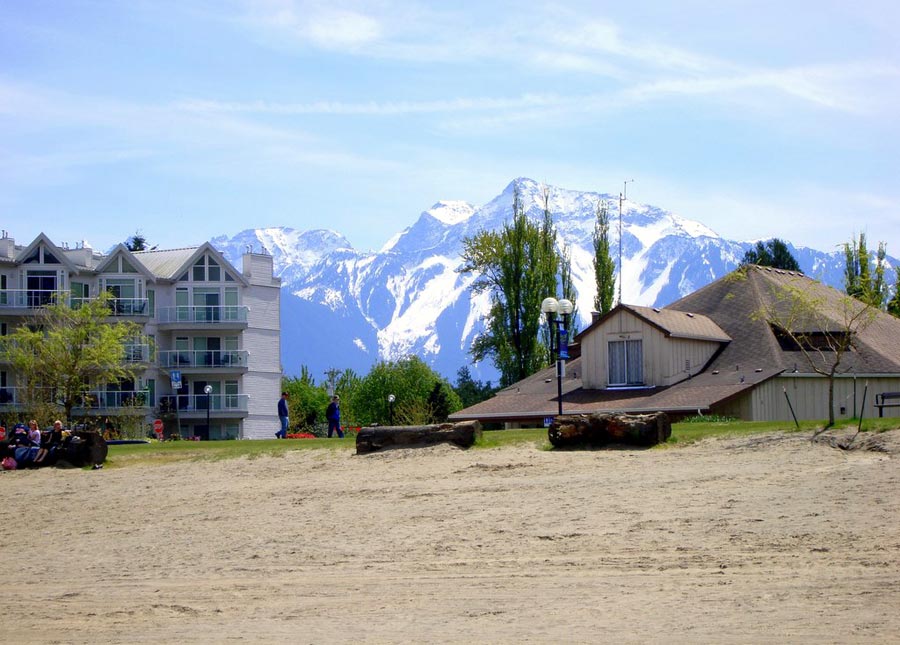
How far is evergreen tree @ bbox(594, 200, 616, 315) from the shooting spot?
7425 cm

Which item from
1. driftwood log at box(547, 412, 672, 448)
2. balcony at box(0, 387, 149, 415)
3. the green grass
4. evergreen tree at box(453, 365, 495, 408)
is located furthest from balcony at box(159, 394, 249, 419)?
driftwood log at box(547, 412, 672, 448)

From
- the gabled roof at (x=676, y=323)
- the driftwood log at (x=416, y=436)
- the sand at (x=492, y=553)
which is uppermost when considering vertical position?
the gabled roof at (x=676, y=323)

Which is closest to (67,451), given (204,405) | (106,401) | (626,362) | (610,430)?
(610,430)

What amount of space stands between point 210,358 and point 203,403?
3957mm

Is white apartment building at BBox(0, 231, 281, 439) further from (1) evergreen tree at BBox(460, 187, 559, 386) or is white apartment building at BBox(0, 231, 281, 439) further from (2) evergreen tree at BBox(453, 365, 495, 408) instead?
(1) evergreen tree at BBox(460, 187, 559, 386)

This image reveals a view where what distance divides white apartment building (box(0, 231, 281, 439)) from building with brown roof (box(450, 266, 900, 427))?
1503 inches

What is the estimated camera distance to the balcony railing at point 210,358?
3516 inches

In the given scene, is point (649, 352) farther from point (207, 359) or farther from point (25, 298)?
point (25, 298)

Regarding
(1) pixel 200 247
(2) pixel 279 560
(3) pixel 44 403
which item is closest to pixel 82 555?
(2) pixel 279 560

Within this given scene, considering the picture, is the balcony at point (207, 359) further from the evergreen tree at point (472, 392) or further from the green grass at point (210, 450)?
the green grass at point (210, 450)

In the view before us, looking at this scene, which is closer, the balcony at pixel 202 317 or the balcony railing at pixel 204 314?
the balcony at pixel 202 317

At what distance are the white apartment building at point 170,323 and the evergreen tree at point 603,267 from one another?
1036 inches

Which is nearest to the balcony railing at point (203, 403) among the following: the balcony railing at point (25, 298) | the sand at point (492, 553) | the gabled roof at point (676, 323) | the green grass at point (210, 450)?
the balcony railing at point (25, 298)

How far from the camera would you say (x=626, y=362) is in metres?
50.3
